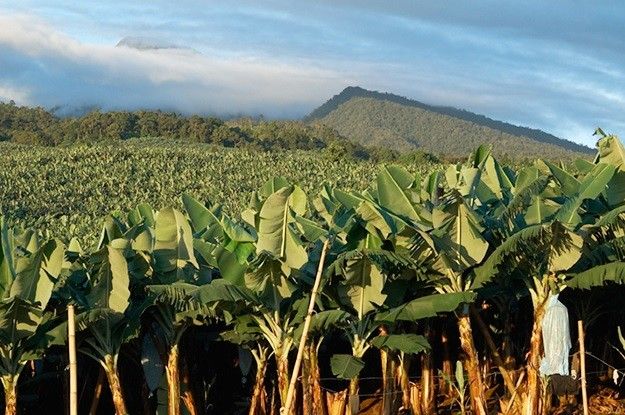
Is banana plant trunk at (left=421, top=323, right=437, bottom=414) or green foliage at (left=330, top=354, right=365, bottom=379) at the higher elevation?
green foliage at (left=330, top=354, right=365, bottom=379)

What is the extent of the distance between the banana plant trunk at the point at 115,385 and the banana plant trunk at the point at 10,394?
91 cm

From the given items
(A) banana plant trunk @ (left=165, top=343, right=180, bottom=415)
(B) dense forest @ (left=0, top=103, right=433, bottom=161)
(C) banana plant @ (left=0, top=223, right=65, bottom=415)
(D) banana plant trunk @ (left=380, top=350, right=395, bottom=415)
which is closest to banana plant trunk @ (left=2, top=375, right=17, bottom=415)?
(C) banana plant @ (left=0, top=223, right=65, bottom=415)

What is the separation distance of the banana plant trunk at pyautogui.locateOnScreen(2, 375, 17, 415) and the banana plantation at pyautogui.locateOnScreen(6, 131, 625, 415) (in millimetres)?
18

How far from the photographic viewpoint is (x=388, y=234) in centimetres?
1006

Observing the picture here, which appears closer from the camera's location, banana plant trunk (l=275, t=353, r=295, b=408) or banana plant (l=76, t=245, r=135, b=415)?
banana plant (l=76, t=245, r=135, b=415)

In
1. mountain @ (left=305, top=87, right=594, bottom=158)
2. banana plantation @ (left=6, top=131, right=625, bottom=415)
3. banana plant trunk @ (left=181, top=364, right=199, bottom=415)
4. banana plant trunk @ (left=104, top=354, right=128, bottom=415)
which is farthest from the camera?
mountain @ (left=305, top=87, right=594, bottom=158)

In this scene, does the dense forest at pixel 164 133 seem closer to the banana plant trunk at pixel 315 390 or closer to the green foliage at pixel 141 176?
the green foliage at pixel 141 176

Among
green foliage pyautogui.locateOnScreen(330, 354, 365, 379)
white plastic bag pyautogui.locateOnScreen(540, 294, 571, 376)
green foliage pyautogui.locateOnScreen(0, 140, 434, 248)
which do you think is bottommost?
green foliage pyautogui.locateOnScreen(0, 140, 434, 248)

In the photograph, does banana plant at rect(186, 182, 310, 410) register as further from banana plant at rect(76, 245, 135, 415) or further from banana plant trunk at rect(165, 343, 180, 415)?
banana plant at rect(76, 245, 135, 415)

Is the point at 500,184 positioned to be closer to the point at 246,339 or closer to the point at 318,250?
the point at 318,250

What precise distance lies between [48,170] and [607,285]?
140 ft

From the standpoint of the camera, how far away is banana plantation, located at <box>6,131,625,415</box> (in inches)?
374

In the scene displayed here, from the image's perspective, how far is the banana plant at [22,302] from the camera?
904 centimetres

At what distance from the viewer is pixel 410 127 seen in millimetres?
152625
